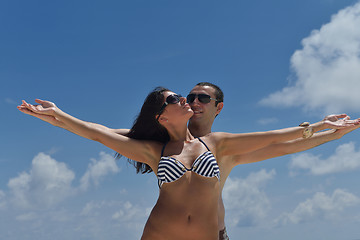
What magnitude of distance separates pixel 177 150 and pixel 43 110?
2470mm

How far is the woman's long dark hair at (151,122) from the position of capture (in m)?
7.30

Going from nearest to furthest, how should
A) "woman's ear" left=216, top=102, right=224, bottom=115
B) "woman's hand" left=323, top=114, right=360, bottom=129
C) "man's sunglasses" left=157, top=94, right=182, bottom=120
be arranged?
"man's sunglasses" left=157, top=94, right=182, bottom=120 < "woman's hand" left=323, top=114, right=360, bottom=129 < "woman's ear" left=216, top=102, right=224, bottom=115

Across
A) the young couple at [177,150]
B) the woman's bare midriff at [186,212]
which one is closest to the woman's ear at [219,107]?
the young couple at [177,150]

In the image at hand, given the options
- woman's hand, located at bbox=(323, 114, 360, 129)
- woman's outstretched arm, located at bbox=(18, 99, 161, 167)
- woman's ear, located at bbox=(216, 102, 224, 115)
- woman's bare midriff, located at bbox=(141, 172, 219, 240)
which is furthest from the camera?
woman's ear, located at bbox=(216, 102, 224, 115)

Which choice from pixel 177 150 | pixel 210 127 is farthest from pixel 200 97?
pixel 177 150

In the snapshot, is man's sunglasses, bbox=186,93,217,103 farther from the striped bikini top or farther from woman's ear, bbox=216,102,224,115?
the striped bikini top

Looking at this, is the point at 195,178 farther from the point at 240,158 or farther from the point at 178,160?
the point at 240,158

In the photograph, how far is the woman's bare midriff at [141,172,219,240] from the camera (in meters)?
6.53

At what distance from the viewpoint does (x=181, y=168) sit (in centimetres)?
665

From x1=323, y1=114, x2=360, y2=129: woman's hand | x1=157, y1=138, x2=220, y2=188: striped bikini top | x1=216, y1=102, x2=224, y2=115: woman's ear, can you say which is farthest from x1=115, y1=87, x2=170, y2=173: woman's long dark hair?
x1=323, y1=114, x2=360, y2=129: woman's hand

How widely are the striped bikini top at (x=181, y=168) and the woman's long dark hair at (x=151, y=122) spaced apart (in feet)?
2.88

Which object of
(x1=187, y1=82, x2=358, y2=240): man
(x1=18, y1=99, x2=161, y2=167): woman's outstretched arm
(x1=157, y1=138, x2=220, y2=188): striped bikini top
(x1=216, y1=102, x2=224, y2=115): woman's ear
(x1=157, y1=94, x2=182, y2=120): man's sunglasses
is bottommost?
(x1=157, y1=138, x2=220, y2=188): striped bikini top

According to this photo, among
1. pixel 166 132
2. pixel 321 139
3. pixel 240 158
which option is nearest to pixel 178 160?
pixel 166 132

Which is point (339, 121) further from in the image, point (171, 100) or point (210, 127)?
point (171, 100)
